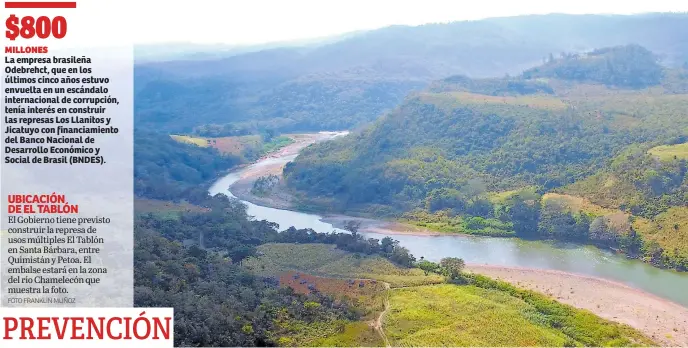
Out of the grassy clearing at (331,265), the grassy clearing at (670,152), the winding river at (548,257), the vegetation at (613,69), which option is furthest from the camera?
the vegetation at (613,69)

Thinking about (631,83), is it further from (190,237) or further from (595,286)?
(190,237)

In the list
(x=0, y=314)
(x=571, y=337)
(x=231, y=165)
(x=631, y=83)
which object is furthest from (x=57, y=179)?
(x=631, y=83)

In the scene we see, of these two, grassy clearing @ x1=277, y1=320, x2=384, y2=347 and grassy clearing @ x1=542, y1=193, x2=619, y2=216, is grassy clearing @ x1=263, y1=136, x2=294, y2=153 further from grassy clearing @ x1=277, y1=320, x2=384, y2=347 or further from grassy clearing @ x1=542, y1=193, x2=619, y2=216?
grassy clearing @ x1=277, y1=320, x2=384, y2=347

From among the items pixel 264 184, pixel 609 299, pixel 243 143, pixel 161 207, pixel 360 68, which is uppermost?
pixel 360 68

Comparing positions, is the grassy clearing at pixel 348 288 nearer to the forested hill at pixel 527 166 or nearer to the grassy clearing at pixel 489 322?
the grassy clearing at pixel 489 322

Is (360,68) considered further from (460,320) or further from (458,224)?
(460,320)

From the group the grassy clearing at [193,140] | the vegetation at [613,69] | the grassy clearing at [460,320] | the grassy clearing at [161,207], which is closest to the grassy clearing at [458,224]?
the grassy clearing at [460,320]

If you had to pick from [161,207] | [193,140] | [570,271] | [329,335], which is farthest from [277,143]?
[329,335]
